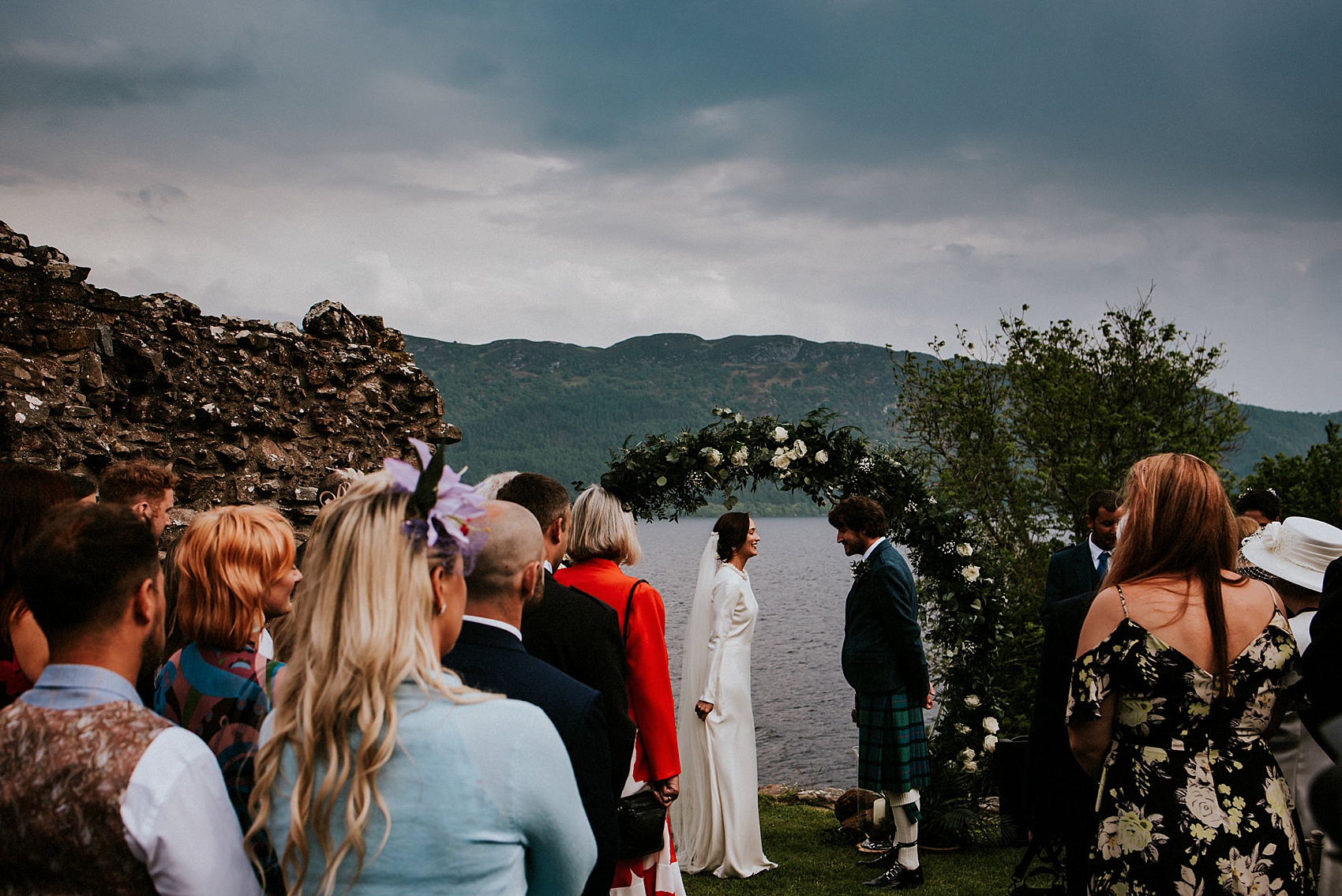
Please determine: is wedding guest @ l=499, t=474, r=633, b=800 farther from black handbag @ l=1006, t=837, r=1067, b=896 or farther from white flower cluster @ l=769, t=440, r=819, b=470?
white flower cluster @ l=769, t=440, r=819, b=470

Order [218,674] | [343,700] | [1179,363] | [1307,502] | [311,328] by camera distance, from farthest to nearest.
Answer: [1179,363]
[1307,502]
[311,328]
[218,674]
[343,700]

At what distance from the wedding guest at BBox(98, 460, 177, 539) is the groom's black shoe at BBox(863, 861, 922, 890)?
507 centimetres

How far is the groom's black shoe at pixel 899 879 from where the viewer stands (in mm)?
6328

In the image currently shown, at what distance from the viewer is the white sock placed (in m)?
6.34

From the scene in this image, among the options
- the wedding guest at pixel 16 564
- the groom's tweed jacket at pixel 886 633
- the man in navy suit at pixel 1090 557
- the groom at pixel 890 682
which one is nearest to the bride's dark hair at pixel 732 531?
the groom at pixel 890 682

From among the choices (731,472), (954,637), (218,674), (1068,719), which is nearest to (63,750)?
(218,674)

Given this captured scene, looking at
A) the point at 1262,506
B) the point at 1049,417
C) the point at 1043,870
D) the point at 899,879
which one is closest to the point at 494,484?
the point at 1043,870

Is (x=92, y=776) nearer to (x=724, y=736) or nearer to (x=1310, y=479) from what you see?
(x=724, y=736)

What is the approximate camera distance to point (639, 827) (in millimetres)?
3709

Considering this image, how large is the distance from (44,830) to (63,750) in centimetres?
15

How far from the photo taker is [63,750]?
1787 mm

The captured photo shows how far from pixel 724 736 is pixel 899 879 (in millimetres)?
1508

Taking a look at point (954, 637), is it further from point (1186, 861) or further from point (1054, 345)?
point (1054, 345)

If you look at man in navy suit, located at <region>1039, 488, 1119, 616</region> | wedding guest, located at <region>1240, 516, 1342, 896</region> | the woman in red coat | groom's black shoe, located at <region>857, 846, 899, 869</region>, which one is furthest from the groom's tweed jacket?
wedding guest, located at <region>1240, 516, 1342, 896</region>
